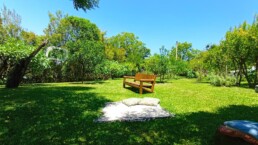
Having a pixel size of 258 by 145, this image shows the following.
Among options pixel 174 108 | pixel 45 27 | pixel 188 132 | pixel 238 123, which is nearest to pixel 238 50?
pixel 174 108

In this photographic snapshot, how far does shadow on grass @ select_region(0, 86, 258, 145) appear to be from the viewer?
165 inches

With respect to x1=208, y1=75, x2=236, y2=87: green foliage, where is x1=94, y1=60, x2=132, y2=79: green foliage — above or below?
above

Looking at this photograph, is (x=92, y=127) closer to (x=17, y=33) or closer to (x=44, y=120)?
(x=44, y=120)

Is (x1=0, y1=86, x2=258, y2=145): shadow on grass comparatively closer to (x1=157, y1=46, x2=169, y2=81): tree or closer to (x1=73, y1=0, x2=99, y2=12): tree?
(x1=73, y1=0, x2=99, y2=12): tree

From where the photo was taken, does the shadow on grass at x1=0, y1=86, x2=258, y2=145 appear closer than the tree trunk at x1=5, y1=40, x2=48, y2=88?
Yes

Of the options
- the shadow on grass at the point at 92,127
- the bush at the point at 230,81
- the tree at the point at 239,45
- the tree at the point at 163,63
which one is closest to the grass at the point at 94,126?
the shadow on grass at the point at 92,127

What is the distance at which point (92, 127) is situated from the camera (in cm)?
497

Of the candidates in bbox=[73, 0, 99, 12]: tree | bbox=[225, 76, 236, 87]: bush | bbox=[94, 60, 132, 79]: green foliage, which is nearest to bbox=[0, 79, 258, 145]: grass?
bbox=[73, 0, 99, 12]: tree

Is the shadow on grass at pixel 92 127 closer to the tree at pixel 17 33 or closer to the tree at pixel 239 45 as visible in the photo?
the tree at pixel 17 33

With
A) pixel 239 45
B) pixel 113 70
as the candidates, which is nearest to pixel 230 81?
pixel 239 45

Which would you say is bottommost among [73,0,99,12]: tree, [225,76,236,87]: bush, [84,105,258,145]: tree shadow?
[84,105,258,145]: tree shadow

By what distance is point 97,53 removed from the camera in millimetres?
16609

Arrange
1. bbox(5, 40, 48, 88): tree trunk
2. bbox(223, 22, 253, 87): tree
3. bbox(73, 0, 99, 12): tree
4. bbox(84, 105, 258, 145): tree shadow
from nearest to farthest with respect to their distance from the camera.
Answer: bbox(84, 105, 258, 145): tree shadow
bbox(73, 0, 99, 12): tree
bbox(5, 40, 48, 88): tree trunk
bbox(223, 22, 253, 87): tree

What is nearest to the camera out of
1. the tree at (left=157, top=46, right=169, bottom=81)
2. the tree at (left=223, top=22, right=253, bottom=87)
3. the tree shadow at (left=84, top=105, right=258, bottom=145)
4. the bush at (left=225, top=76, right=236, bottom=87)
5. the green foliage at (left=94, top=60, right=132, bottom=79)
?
the tree shadow at (left=84, top=105, right=258, bottom=145)
